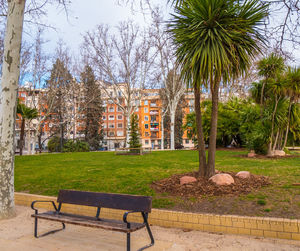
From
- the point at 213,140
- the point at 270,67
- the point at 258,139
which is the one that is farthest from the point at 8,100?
the point at 258,139

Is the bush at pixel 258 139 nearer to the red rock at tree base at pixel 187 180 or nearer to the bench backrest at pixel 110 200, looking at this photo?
the red rock at tree base at pixel 187 180

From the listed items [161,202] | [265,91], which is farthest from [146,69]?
[161,202]

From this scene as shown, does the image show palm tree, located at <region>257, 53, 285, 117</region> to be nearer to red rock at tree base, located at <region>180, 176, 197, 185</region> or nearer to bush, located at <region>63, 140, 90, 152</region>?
red rock at tree base, located at <region>180, 176, 197, 185</region>

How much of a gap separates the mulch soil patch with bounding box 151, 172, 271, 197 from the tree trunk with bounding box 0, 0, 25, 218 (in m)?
3.38

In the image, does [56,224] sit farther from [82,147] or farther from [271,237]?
[82,147]

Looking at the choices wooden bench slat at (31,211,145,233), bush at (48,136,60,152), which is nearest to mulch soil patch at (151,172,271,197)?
wooden bench slat at (31,211,145,233)

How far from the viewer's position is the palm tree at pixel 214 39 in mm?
6547

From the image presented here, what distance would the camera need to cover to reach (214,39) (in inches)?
260

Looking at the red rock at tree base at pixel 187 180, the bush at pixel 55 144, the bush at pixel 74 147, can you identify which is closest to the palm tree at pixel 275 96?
the red rock at tree base at pixel 187 180

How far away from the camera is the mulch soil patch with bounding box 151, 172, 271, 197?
6.13 metres

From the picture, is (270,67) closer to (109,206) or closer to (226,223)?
(226,223)

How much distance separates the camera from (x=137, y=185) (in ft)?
24.9

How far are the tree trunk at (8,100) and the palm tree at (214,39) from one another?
11.9 feet

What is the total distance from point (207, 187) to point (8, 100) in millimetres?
4793
